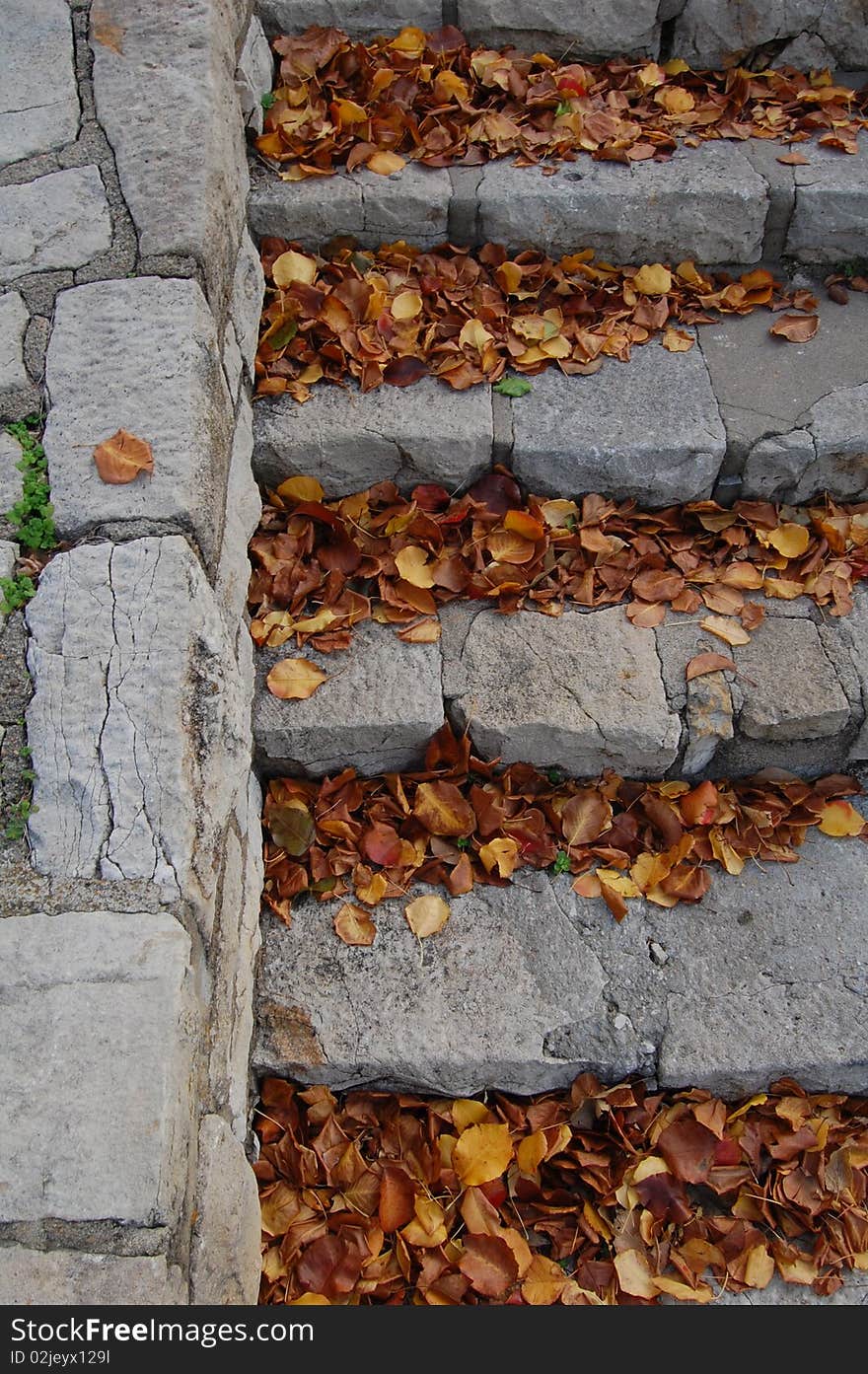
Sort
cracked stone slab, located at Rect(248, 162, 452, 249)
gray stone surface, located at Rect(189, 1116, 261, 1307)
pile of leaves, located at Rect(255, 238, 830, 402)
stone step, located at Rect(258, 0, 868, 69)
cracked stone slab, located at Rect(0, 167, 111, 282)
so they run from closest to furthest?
1. gray stone surface, located at Rect(189, 1116, 261, 1307)
2. cracked stone slab, located at Rect(0, 167, 111, 282)
3. pile of leaves, located at Rect(255, 238, 830, 402)
4. cracked stone slab, located at Rect(248, 162, 452, 249)
5. stone step, located at Rect(258, 0, 868, 69)

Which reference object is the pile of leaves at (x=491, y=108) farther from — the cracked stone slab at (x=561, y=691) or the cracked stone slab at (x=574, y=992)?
the cracked stone slab at (x=574, y=992)

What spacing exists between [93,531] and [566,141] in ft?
5.76

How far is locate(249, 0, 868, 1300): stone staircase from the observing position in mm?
1840

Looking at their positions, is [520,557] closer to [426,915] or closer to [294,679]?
[294,679]

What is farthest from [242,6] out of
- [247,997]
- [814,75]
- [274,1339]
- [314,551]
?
[274,1339]

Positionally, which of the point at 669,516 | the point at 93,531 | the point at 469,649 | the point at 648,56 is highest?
the point at 648,56

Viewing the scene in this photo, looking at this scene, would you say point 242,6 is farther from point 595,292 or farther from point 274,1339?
point 274,1339

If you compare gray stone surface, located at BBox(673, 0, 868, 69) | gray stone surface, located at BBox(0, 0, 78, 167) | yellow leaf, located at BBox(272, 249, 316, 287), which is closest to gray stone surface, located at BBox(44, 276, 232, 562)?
gray stone surface, located at BBox(0, 0, 78, 167)

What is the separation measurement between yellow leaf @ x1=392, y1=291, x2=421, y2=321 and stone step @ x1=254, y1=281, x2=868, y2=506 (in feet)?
0.66

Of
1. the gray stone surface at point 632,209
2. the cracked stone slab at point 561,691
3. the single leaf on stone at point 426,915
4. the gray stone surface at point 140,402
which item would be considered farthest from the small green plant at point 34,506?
the gray stone surface at point 632,209

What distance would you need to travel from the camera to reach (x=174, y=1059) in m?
1.30

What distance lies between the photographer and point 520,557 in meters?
2.19

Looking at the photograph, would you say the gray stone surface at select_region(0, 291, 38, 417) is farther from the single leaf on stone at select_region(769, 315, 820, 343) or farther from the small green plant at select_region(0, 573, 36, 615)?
the single leaf on stone at select_region(769, 315, 820, 343)

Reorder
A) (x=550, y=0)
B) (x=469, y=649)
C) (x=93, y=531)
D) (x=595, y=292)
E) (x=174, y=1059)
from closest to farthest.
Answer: (x=174, y=1059)
(x=93, y=531)
(x=469, y=649)
(x=595, y=292)
(x=550, y=0)
